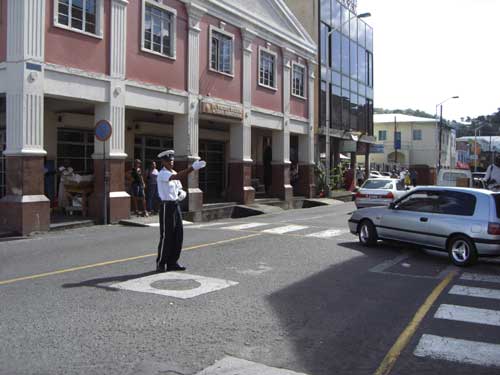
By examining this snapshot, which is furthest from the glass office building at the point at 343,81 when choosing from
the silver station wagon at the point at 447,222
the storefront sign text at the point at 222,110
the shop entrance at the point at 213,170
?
the silver station wagon at the point at 447,222

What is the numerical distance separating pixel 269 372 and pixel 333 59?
1227 inches

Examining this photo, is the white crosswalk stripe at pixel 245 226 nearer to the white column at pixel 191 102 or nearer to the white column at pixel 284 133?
the white column at pixel 191 102

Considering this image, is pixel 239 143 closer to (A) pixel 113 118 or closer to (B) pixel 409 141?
(A) pixel 113 118

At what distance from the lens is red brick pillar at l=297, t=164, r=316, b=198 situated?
95.8 ft

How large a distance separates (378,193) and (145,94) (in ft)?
30.1

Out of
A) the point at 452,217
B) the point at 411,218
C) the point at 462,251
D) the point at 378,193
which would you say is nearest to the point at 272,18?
the point at 378,193

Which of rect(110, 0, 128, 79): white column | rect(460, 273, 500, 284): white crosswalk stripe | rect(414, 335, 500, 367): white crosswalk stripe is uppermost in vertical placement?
rect(110, 0, 128, 79): white column

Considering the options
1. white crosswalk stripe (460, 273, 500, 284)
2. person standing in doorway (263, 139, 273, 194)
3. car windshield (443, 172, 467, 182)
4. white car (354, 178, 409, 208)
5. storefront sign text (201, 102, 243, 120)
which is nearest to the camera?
white crosswalk stripe (460, 273, 500, 284)

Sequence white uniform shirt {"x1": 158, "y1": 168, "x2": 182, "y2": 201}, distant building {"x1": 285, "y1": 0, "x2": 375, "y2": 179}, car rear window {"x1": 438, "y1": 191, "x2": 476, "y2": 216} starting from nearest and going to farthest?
1. white uniform shirt {"x1": 158, "y1": 168, "x2": 182, "y2": 201}
2. car rear window {"x1": 438, "y1": 191, "x2": 476, "y2": 216}
3. distant building {"x1": 285, "y1": 0, "x2": 375, "y2": 179}

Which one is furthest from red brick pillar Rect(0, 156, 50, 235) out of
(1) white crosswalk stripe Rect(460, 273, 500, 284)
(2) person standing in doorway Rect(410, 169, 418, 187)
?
(2) person standing in doorway Rect(410, 169, 418, 187)

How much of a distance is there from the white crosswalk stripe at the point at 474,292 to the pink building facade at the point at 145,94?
33.7 ft

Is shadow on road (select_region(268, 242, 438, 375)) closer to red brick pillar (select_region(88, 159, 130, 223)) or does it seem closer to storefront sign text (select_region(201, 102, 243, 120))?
red brick pillar (select_region(88, 159, 130, 223))

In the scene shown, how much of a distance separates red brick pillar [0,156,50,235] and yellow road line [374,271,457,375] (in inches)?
395

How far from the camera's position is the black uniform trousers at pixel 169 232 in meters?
8.41
